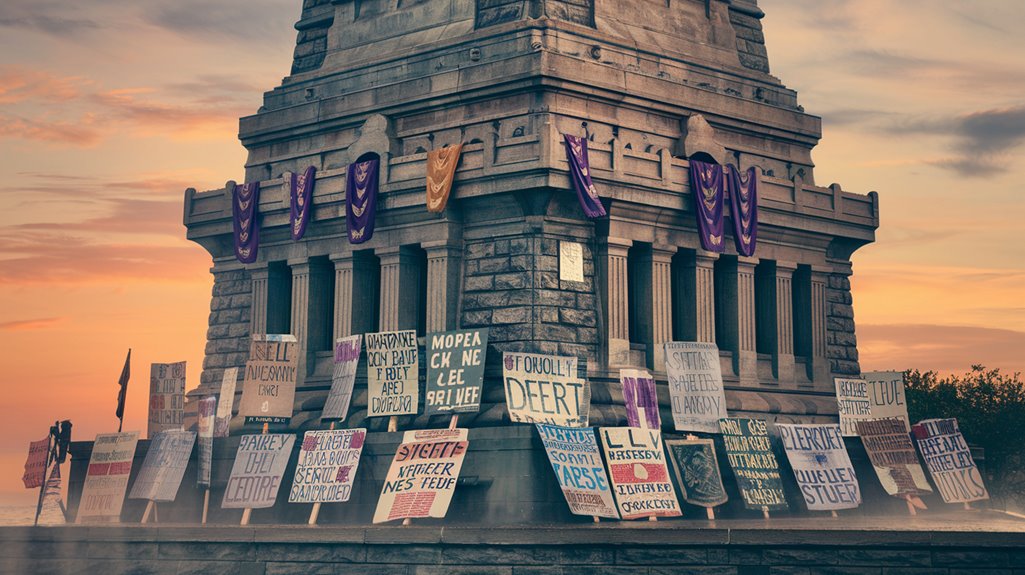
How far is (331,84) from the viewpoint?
47.0 metres

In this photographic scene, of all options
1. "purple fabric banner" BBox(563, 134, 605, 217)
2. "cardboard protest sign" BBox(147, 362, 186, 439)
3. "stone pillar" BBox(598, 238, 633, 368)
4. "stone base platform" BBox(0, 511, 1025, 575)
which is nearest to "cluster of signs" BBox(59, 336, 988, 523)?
"cardboard protest sign" BBox(147, 362, 186, 439)

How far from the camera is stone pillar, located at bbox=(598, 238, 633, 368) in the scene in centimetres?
Result: 4016

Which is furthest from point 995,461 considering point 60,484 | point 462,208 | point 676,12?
point 60,484

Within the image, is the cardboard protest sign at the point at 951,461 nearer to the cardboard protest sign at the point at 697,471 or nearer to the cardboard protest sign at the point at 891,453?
the cardboard protest sign at the point at 891,453

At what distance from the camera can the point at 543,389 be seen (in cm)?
3553

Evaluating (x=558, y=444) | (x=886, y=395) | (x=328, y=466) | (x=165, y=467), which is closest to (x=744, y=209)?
(x=886, y=395)

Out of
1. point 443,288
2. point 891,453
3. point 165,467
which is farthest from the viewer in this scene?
point 443,288

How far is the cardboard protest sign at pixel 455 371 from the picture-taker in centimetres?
3572

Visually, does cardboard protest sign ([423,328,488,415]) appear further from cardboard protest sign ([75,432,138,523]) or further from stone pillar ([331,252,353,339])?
cardboard protest sign ([75,432,138,523])

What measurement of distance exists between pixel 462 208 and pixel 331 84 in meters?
7.93

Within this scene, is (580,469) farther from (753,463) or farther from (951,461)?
(951,461)

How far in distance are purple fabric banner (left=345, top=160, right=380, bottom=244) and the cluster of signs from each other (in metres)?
4.99

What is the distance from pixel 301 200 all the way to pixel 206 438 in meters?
8.48

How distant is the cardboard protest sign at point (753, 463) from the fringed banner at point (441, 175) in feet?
30.6
